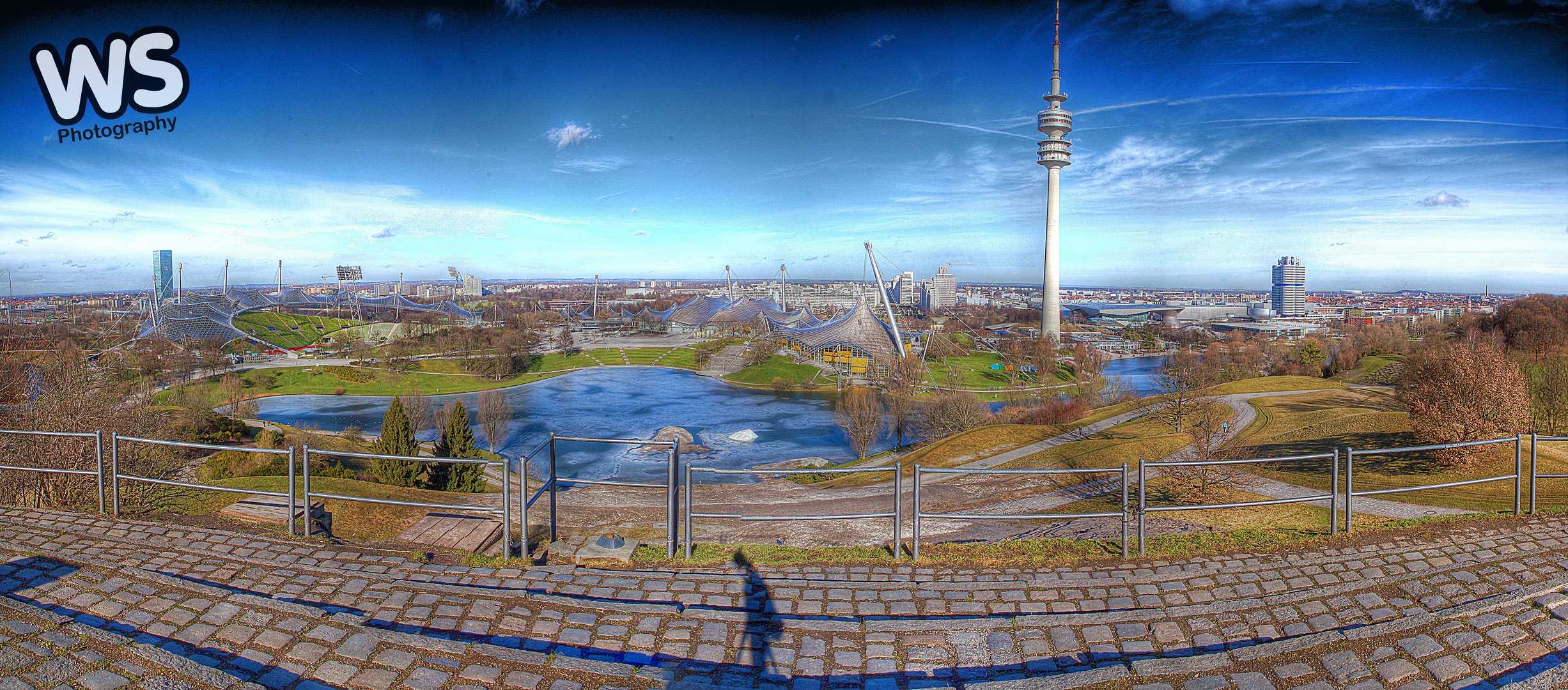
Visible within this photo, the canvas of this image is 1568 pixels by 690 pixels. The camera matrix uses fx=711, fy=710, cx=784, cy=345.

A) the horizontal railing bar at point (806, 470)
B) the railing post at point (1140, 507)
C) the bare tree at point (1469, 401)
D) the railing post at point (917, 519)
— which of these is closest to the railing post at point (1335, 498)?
the railing post at point (1140, 507)

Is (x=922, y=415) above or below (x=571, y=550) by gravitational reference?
below

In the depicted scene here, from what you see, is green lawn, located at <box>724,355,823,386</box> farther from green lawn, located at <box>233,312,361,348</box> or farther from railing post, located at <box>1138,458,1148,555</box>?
green lawn, located at <box>233,312,361,348</box>

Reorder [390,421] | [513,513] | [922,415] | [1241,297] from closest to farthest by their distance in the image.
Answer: [513,513]
[390,421]
[922,415]
[1241,297]

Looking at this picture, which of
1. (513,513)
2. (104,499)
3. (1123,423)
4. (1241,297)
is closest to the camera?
(104,499)

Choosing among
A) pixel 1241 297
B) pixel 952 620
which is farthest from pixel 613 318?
pixel 1241 297

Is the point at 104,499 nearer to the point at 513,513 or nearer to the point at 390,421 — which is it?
the point at 513,513

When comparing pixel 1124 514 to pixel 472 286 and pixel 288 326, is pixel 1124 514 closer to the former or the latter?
pixel 288 326
